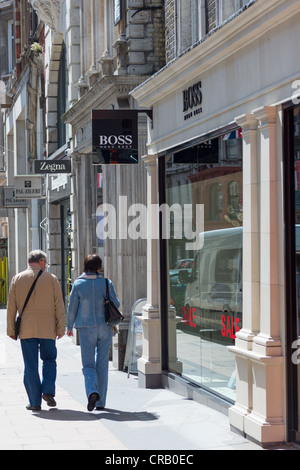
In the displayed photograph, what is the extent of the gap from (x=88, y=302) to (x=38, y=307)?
558mm

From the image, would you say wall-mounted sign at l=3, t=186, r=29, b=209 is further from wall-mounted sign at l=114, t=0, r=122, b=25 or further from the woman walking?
the woman walking

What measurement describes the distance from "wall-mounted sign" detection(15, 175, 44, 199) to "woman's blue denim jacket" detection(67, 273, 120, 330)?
46.4ft

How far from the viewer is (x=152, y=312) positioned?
1181 cm

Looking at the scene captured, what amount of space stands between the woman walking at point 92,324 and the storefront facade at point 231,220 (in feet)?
3.65

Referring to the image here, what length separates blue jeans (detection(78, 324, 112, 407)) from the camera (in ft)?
32.6

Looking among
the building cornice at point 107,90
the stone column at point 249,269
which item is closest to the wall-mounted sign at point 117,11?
the building cornice at point 107,90

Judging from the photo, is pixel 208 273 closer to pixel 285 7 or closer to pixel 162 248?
pixel 162 248

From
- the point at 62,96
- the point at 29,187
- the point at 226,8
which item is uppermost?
the point at 62,96

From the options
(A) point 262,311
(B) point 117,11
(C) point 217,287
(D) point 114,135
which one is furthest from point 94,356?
(B) point 117,11

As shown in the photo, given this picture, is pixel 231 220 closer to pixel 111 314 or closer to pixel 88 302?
pixel 111 314

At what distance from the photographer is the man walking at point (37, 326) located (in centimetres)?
994

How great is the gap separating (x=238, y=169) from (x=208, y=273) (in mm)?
1579

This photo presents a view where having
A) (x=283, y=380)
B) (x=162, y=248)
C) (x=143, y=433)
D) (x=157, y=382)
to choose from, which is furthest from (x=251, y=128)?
(x=157, y=382)

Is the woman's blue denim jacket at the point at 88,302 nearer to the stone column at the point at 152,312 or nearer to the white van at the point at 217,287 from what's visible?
the white van at the point at 217,287
